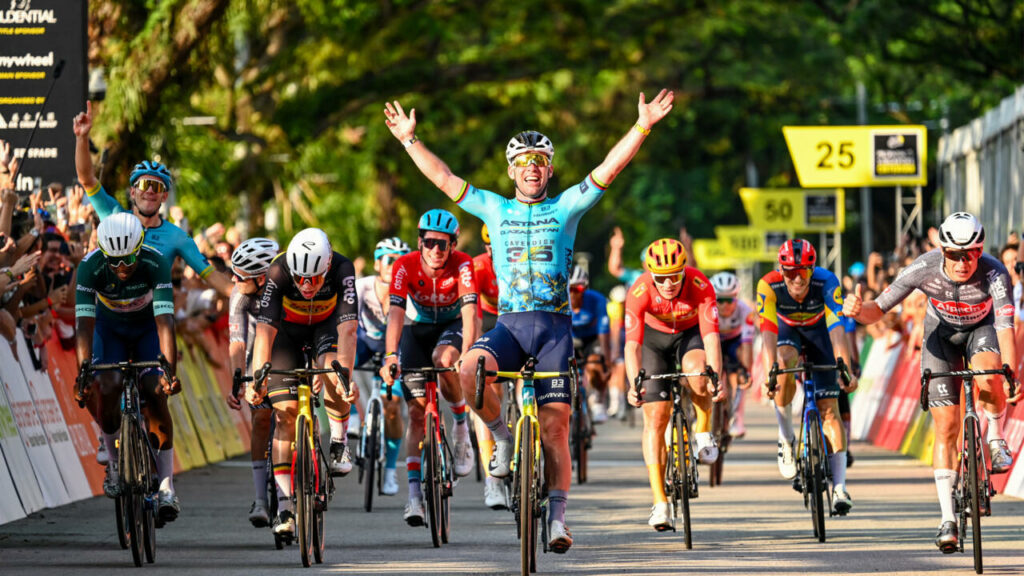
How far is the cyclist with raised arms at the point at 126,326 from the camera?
12.3 m

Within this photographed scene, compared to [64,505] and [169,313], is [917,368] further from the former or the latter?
[169,313]

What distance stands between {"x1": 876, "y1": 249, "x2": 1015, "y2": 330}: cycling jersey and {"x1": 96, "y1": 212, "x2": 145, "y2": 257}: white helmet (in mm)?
4343

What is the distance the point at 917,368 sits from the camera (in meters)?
22.3

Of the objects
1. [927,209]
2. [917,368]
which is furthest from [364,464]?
[927,209]

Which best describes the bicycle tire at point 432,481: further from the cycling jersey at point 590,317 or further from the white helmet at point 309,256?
the cycling jersey at point 590,317

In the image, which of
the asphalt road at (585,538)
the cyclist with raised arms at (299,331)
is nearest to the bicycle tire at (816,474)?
the asphalt road at (585,538)

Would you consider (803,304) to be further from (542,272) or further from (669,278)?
(542,272)

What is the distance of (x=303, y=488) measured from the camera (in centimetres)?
1191

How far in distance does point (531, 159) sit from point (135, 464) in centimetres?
289

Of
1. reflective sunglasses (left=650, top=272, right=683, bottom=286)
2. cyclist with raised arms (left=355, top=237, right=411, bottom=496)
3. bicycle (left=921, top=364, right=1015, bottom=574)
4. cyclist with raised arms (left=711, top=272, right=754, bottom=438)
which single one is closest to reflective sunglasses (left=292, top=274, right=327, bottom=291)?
reflective sunglasses (left=650, top=272, right=683, bottom=286)

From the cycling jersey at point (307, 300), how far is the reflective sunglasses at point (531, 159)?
4.90 feet

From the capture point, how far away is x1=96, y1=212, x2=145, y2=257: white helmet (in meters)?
12.3

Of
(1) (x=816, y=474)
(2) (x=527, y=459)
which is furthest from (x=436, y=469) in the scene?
(1) (x=816, y=474)

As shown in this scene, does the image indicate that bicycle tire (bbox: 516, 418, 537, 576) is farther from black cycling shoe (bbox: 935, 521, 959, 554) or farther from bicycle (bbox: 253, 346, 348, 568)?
black cycling shoe (bbox: 935, 521, 959, 554)
